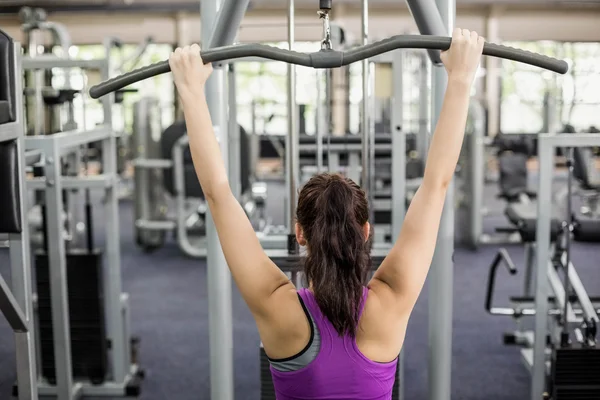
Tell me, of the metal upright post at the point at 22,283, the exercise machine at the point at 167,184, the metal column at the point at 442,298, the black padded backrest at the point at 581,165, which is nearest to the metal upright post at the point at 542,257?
the metal column at the point at 442,298

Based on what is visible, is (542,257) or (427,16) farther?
(542,257)

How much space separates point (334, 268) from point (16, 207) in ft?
3.71

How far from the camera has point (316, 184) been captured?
1.14m

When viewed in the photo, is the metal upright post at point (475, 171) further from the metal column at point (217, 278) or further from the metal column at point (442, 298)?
the metal column at point (217, 278)

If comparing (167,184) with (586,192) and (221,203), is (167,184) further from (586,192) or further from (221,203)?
(221,203)

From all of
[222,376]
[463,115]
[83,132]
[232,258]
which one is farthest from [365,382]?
[83,132]

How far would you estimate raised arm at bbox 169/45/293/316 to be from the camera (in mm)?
1152

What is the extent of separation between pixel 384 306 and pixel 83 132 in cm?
197

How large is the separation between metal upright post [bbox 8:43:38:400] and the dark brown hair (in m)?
1.09

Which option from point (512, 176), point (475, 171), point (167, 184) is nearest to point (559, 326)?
point (475, 171)

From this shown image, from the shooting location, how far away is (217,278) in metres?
1.83

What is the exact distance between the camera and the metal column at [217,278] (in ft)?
5.72

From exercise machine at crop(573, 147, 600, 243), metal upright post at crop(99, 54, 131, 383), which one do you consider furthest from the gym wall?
metal upright post at crop(99, 54, 131, 383)

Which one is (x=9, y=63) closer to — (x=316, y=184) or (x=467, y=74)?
(x=316, y=184)
